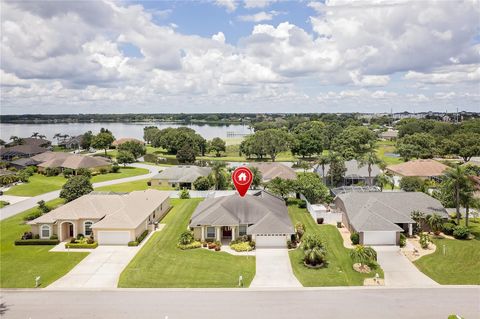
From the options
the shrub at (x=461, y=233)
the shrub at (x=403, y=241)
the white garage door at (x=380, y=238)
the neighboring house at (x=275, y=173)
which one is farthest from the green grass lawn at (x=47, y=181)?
the shrub at (x=461, y=233)

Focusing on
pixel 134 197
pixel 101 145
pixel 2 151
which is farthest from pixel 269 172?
pixel 2 151

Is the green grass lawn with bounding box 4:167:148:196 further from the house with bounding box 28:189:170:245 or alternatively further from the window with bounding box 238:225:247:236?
the window with bounding box 238:225:247:236

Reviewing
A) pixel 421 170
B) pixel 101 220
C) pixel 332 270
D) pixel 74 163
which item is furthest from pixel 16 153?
pixel 332 270

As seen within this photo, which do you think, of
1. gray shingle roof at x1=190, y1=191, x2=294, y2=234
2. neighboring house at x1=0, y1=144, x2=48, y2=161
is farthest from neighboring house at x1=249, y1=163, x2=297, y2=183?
neighboring house at x1=0, y1=144, x2=48, y2=161

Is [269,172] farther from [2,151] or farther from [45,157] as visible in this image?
[2,151]

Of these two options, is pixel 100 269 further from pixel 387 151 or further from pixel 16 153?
pixel 387 151

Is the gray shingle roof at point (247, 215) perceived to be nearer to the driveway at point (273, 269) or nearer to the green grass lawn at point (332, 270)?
the driveway at point (273, 269)
